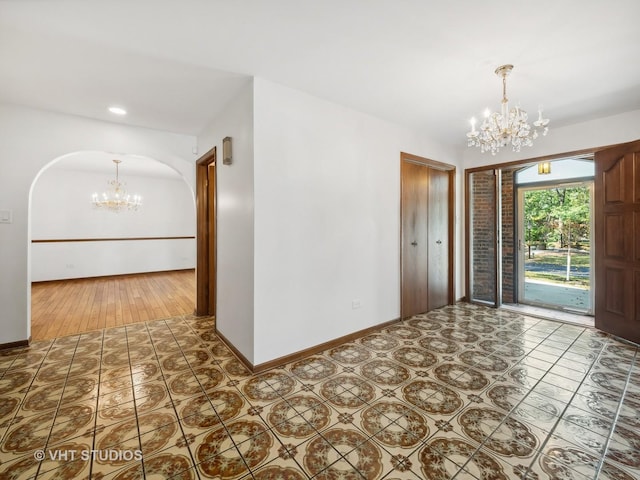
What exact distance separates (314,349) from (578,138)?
426 cm

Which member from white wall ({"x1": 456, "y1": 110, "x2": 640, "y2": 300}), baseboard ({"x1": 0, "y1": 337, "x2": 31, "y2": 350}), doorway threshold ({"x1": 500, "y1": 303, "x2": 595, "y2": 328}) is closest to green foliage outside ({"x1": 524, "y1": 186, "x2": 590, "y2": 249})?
white wall ({"x1": 456, "y1": 110, "x2": 640, "y2": 300})

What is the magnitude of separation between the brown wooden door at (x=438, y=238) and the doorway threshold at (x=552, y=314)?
1.05 meters

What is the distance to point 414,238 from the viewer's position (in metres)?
3.93

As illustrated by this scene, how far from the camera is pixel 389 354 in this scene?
110 inches

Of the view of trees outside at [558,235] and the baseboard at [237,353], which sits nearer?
the baseboard at [237,353]

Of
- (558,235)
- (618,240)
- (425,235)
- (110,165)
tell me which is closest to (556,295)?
(558,235)

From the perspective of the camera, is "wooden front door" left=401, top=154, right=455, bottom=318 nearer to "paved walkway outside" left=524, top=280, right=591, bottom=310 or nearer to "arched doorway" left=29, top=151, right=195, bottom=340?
"paved walkway outside" left=524, top=280, right=591, bottom=310

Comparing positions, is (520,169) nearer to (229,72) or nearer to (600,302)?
(600,302)

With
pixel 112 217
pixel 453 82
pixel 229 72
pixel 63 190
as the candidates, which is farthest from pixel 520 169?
pixel 63 190

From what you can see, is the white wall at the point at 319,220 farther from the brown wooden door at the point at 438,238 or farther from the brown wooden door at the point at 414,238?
the brown wooden door at the point at 438,238

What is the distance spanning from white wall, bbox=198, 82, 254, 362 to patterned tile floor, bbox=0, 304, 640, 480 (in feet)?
1.17

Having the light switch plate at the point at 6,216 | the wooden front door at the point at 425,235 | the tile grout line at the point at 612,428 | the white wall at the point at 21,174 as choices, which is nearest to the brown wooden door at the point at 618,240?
the tile grout line at the point at 612,428

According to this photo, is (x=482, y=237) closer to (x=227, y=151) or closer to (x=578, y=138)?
(x=578, y=138)

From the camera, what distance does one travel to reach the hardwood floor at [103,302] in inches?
147
